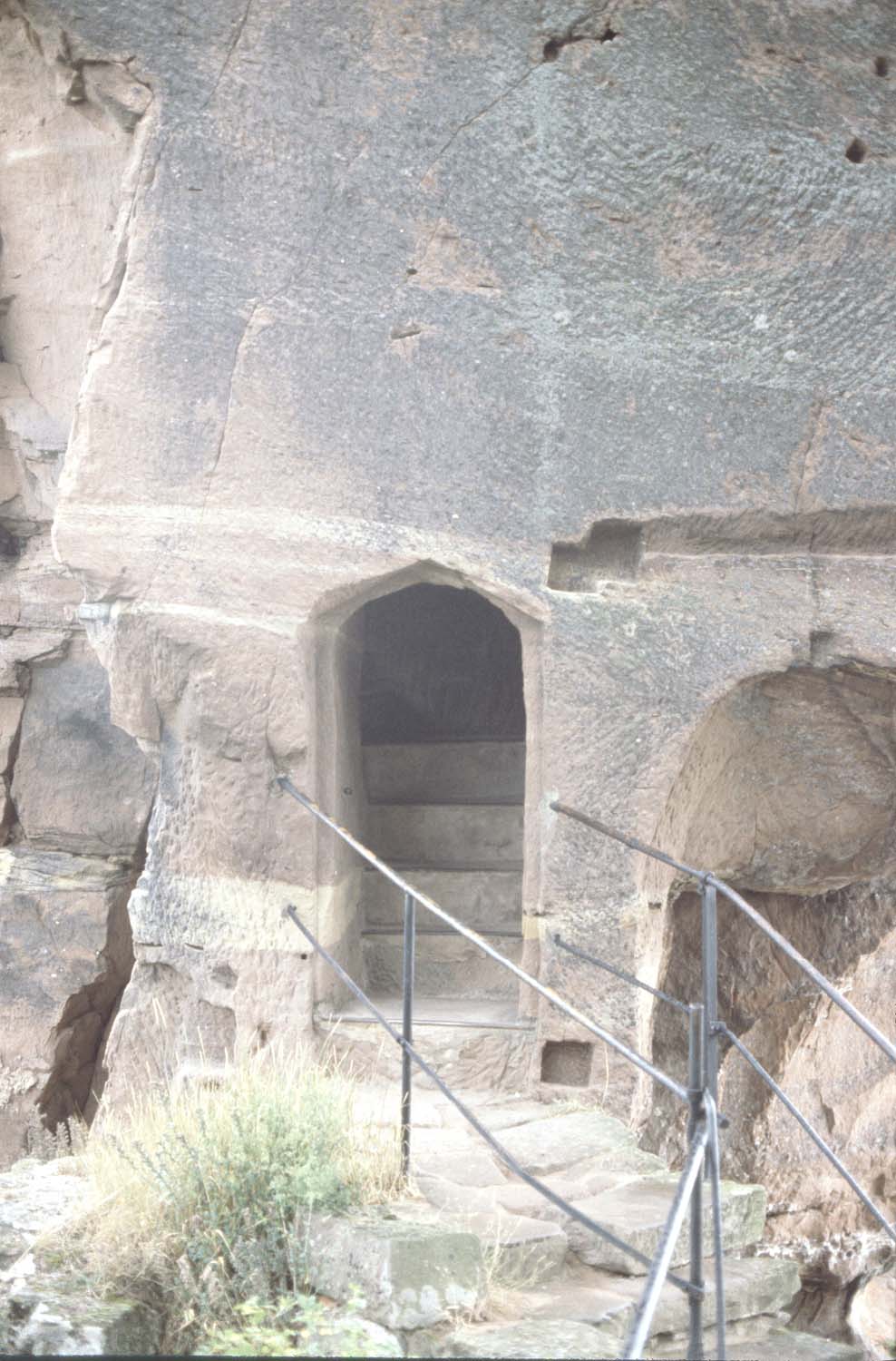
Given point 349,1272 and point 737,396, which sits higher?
point 737,396

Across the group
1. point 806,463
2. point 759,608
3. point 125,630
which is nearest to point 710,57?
point 806,463

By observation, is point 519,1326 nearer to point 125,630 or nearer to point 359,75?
point 125,630

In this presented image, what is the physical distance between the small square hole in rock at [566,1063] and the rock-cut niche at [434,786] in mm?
316

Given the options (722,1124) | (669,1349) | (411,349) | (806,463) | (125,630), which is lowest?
(669,1349)

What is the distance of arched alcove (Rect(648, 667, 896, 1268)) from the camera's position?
6.50 metres

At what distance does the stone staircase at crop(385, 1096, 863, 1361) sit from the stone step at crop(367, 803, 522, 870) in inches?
82.2

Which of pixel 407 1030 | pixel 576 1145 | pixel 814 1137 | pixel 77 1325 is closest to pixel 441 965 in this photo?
pixel 576 1145

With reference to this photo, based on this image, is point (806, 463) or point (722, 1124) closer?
point (722, 1124)

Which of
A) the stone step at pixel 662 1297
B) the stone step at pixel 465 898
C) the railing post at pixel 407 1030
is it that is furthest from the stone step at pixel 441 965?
the stone step at pixel 662 1297

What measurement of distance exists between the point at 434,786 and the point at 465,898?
3.42 feet

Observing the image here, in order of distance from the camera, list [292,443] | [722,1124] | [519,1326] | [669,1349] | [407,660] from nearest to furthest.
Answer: [722,1124]
[519,1326]
[669,1349]
[292,443]
[407,660]

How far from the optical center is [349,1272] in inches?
162

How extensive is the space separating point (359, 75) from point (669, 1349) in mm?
4479

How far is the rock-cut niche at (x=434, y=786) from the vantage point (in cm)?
670
